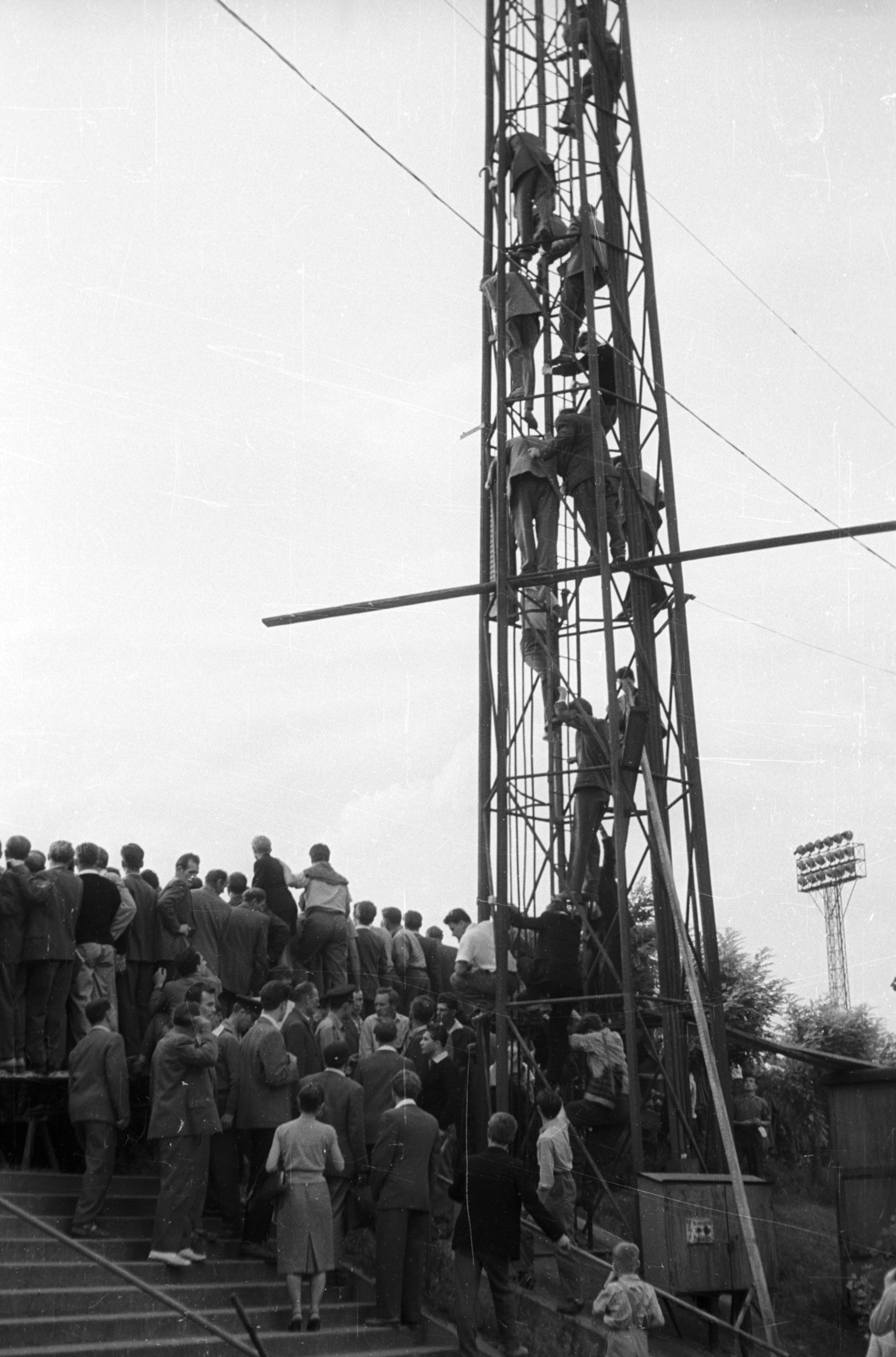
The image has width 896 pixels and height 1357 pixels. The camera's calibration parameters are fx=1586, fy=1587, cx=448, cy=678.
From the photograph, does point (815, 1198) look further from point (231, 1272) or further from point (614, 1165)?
point (231, 1272)

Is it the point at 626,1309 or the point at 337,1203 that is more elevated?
the point at 337,1203

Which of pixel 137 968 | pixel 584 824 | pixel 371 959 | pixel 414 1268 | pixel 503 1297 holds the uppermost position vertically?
pixel 584 824

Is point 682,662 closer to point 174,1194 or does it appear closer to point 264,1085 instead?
point 264,1085

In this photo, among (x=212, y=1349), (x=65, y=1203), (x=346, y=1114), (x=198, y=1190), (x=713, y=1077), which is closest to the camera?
(x=212, y=1349)

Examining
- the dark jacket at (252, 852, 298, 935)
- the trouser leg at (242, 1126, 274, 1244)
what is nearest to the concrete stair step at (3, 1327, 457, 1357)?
the trouser leg at (242, 1126, 274, 1244)

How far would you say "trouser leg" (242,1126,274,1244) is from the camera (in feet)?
32.9

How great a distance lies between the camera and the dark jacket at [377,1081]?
35.6 feet

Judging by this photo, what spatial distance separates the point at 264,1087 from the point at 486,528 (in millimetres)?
6499

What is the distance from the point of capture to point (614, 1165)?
12.7 m

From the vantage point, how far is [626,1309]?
28.2ft

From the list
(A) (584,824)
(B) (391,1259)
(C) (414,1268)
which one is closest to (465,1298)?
(C) (414,1268)

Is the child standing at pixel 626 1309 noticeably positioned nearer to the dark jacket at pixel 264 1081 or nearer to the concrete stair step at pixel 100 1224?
the dark jacket at pixel 264 1081

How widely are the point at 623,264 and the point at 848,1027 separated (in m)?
16.8

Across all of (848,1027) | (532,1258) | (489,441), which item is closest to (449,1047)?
(532,1258)
